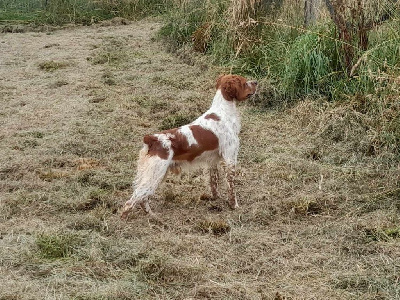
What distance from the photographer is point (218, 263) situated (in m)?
4.30

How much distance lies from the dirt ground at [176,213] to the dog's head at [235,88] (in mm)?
877

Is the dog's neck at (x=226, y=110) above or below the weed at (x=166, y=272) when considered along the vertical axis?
above

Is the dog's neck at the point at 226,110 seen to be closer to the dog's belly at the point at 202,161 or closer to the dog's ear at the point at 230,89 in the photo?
the dog's ear at the point at 230,89

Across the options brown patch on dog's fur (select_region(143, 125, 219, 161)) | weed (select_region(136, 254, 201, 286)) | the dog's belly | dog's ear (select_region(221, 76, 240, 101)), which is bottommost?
weed (select_region(136, 254, 201, 286))

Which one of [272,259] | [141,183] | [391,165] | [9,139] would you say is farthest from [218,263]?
[9,139]

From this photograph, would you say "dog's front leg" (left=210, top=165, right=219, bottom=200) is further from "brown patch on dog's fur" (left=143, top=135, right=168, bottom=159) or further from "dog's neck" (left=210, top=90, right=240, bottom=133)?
"brown patch on dog's fur" (left=143, top=135, right=168, bottom=159)

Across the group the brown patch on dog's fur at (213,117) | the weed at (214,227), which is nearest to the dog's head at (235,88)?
the brown patch on dog's fur at (213,117)

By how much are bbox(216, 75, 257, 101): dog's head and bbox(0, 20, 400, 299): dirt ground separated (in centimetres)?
88

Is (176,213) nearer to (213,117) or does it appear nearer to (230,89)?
(213,117)

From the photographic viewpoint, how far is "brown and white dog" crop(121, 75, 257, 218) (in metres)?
5.07

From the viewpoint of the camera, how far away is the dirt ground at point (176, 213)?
4000 mm

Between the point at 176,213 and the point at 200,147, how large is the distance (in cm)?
61

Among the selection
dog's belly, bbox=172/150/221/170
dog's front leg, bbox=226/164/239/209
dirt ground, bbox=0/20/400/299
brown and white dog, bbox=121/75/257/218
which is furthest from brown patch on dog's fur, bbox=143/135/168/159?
dog's front leg, bbox=226/164/239/209

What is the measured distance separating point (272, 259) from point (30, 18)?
11582 millimetres
